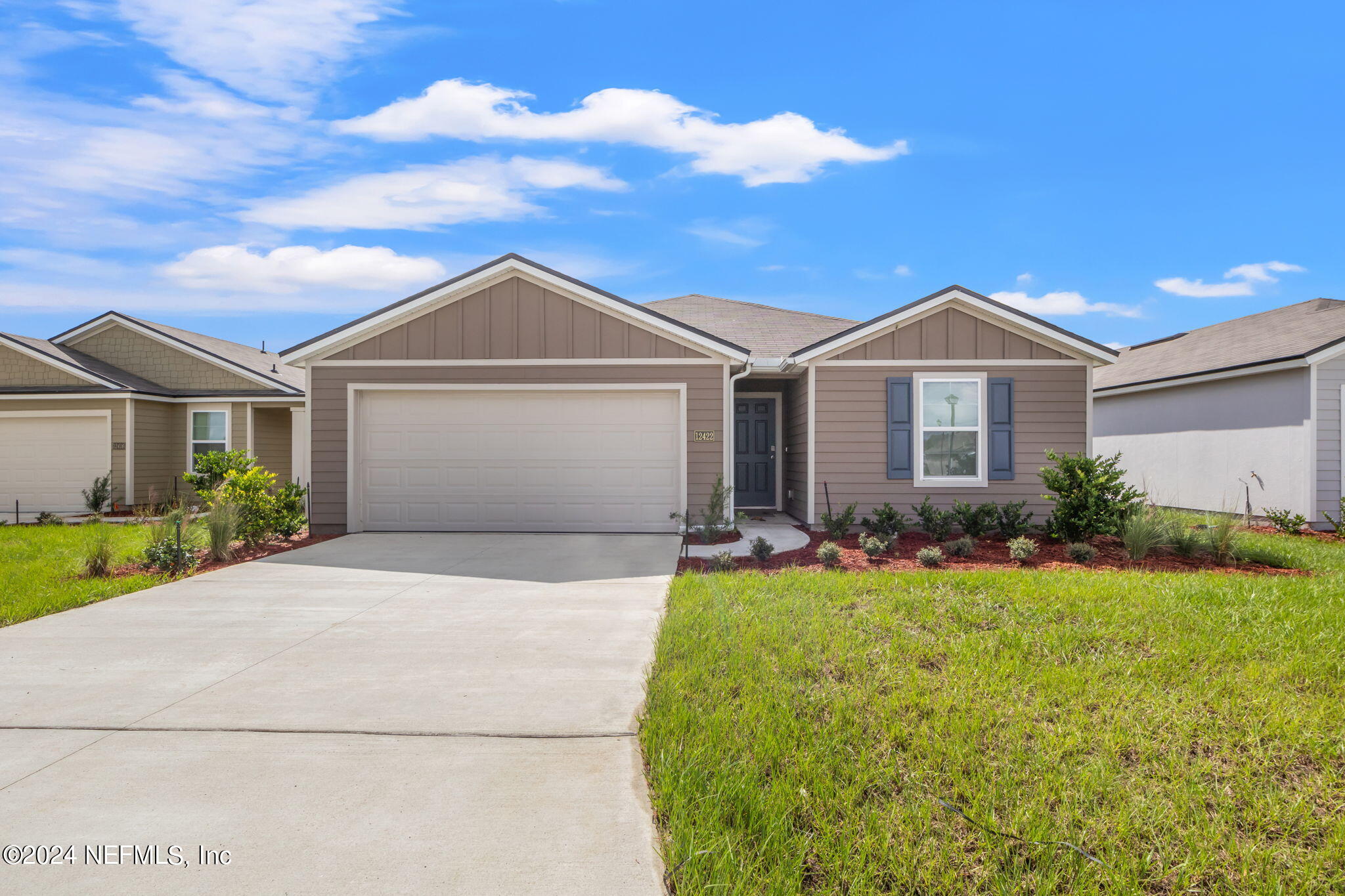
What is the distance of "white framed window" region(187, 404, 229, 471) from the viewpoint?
1820 centimetres

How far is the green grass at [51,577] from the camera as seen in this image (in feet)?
22.0

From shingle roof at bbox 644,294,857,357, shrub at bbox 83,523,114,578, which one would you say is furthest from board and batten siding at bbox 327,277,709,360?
shrub at bbox 83,523,114,578

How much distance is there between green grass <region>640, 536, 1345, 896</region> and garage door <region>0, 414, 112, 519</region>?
16936 millimetres

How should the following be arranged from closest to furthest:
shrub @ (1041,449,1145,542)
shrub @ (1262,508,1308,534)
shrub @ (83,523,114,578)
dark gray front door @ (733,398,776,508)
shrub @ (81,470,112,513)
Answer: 1. shrub @ (83,523,114,578)
2. shrub @ (1041,449,1145,542)
3. shrub @ (1262,508,1308,534)
4. dark gray front door @ (733,398,776,508)
5. shrub @ (81,470,112,513)

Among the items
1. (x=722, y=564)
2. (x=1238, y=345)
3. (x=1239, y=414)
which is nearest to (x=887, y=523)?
(x=722, y=564)

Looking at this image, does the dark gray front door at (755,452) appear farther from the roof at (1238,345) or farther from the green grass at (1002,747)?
the green grass at (1002,747)

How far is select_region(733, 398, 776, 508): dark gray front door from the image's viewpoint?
563 inches

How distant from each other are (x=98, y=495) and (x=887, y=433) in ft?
53.4

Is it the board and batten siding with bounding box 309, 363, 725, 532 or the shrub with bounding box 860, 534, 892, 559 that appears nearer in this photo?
the shrub with bounding box 860, 534, 892, 559

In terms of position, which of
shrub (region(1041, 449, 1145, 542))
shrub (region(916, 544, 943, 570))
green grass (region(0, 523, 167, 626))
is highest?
shrub (region(1041, 449, 1145, 542))

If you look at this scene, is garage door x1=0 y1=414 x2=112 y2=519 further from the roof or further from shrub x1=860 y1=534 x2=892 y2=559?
the roof

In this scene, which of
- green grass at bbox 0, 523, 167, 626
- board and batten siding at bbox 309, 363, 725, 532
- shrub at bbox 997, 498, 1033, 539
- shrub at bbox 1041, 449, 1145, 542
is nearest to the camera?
green grass at bbox 0, 523, 167, 626

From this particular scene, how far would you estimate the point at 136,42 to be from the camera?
9.01 m

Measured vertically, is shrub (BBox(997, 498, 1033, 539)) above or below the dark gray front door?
below
